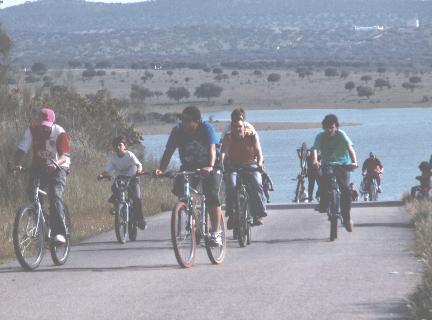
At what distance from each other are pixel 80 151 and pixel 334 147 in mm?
13361

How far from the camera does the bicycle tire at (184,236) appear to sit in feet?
44.6

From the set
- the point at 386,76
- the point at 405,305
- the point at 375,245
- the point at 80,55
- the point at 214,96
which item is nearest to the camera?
the point at 405,305

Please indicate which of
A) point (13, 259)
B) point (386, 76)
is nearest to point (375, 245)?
point (13, 259)

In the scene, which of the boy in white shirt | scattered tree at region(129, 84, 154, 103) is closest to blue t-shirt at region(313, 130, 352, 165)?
the boy in white shirt

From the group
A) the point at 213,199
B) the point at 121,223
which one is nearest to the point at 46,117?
the point at 213,199

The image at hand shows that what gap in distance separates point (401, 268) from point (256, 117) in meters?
75.1

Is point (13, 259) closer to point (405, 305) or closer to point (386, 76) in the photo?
point (405, 305)

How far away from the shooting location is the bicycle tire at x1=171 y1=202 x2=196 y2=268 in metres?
13.6

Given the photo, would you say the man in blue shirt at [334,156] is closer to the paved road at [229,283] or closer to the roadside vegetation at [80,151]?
the paved road at [229,283]

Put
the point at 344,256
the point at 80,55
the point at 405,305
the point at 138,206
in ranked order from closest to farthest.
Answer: the point at 405,305 → the point at 344,256 → the point at 138,206 → the point at 80,55

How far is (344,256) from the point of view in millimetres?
15203

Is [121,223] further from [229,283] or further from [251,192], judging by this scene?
[229,283]

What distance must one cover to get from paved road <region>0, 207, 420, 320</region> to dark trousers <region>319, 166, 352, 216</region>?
0.61m

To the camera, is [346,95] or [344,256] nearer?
[344,256]
